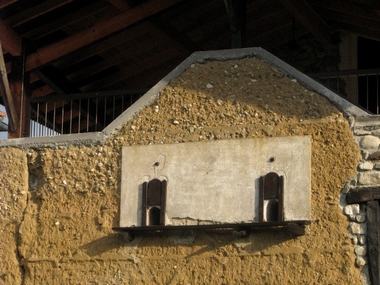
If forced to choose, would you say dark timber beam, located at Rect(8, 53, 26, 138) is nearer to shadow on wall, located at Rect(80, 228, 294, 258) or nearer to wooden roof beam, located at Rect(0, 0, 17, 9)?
wooden roof beam, located at Rect(0, 0, 17, 9)

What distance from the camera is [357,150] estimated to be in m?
12.7

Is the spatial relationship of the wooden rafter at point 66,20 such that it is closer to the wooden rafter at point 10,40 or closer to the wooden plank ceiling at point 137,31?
the wooden plank ceiling at point 137,31

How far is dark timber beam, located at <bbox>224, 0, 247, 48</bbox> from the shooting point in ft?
46.5

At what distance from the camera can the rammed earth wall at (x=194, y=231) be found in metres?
12.6

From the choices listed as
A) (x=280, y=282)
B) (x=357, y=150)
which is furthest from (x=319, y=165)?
(x=280, y=282)

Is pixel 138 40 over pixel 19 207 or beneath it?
over

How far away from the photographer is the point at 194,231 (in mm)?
12969

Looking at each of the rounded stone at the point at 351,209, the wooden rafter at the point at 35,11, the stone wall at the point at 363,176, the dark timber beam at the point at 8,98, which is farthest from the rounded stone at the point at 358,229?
Answer: the wooden rafter at the point at 35,11

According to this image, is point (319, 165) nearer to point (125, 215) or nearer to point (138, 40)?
point (125, 215)

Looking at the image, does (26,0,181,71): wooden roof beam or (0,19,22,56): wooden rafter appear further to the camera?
(26,0,181,71): wooden roof beam

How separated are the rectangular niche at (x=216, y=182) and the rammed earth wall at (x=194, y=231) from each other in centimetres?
11

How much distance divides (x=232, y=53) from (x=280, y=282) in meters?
2.47

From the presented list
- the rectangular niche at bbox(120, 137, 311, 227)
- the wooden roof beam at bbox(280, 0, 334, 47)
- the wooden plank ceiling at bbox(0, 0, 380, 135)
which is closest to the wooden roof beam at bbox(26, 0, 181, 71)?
the wooden plank ceiling at bbox(0, 0, 380, 135)

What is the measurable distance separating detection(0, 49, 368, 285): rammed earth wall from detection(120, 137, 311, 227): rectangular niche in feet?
0.36
